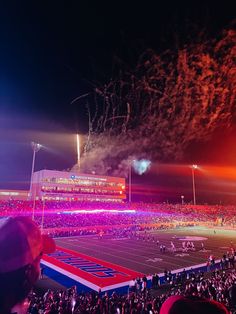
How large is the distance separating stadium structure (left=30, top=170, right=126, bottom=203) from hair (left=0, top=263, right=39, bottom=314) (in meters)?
69.7

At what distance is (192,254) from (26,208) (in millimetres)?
32566

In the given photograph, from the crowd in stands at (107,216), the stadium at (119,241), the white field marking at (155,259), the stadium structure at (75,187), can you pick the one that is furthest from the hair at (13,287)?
the stadium structure at (75,187)

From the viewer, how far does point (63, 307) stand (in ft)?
34.5

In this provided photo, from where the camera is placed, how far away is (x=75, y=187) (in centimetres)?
8125

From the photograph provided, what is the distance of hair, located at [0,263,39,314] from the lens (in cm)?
164

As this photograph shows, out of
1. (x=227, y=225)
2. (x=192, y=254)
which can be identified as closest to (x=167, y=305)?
(x=192, y=254)

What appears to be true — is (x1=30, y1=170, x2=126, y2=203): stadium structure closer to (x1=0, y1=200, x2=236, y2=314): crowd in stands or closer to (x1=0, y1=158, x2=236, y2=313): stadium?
(x1=0, y1=158, x2=236, y2=313): stadium

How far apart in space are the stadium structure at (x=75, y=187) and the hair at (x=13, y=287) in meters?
69.7

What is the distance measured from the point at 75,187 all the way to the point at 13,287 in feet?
266

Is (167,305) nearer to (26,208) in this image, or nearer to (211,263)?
(211,263)

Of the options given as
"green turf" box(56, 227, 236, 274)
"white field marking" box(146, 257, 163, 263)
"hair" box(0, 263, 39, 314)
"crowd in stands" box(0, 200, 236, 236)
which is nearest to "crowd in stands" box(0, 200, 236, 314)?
"crowd in stands" box(0, 200, 236, 236)

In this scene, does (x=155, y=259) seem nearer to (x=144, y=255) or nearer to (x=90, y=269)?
(x=144, y=255)

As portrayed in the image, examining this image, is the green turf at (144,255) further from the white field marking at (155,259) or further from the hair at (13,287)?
the hair at (13,287)

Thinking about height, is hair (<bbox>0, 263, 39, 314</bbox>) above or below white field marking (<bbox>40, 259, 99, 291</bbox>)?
above
